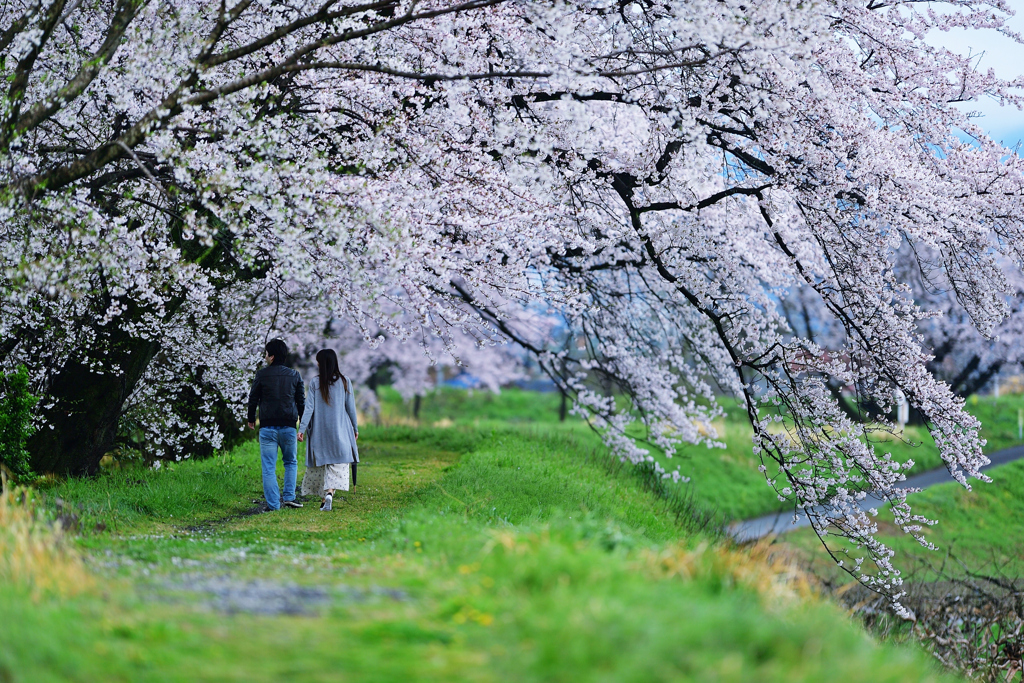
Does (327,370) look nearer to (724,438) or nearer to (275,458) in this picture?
(275,458)

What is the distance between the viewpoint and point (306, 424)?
10602mm

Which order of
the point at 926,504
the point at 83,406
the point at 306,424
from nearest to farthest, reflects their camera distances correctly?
the point at 306,424 → the point at 83,406 → the point at 926,504

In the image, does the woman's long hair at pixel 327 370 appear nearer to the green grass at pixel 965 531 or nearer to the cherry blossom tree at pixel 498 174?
the cherry blossom tree at pixel 498 174

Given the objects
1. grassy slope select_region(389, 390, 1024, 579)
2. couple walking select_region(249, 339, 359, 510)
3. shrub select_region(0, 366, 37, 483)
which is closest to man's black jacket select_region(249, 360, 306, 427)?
couple walking select_region(249, 339, 359, 510)

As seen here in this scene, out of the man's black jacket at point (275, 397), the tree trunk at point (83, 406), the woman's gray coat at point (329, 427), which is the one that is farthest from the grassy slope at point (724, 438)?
the tree trunk at point (83, 406)

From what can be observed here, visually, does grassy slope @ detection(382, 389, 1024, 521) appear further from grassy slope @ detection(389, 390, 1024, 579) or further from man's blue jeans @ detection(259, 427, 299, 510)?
man's blue jeans @ detection(259, 427, 299, 510)

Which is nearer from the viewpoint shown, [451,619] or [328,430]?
[451,619]

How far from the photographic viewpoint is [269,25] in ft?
30.9

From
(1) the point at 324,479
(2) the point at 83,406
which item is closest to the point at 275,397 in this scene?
(1) the point at 324,479

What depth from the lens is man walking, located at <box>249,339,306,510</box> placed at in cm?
995

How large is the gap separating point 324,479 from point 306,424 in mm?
731

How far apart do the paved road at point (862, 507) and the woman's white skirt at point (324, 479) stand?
6.14m

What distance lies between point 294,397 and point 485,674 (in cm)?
716

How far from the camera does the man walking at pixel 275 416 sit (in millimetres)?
9953
